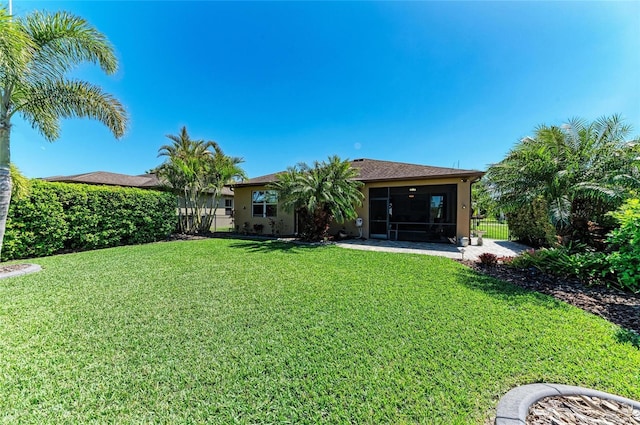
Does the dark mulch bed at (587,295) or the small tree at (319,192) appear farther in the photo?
the small tree at (319,192)

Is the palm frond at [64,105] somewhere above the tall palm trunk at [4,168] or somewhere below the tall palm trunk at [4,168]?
above

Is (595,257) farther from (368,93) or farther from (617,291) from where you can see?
(368,93)

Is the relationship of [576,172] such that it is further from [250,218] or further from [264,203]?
[250,218]

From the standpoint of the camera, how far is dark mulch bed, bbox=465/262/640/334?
165 inches

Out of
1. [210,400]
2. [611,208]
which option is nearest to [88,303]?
[210,400]

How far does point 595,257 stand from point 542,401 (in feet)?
18.9

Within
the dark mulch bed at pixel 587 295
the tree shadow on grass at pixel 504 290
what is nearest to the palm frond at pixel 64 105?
the tree shadow on grass at pixel 504 290

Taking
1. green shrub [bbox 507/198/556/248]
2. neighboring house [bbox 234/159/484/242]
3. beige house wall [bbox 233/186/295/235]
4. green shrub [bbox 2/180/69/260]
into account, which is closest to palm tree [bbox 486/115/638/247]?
green shrub [bbox 507/198/556/248]

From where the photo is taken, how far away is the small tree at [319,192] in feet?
36.7

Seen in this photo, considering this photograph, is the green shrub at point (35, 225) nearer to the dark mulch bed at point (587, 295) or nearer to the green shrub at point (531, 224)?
the dark mulch bed at point (587, 295)

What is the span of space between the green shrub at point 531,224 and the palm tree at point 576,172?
3.25 meters

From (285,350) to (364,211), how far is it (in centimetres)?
1144

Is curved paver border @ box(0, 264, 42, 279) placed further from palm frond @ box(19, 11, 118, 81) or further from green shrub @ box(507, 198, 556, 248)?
green shrub @ box(507, 198, 556, 248)

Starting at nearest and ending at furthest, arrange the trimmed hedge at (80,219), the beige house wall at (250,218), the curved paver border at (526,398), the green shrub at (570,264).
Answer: the curved paver border at (526,398) < the green shrub at (570,264) < the trimmed hedge at (80,219) < the beige house wall at (250,218)
